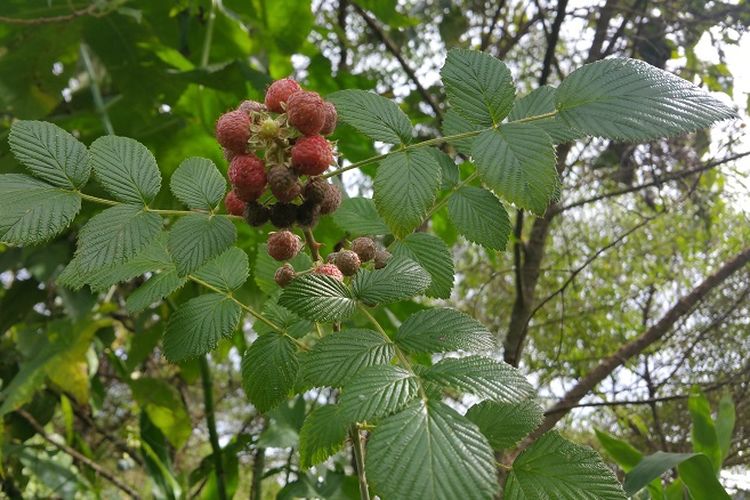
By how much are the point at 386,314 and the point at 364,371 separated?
2.24ft

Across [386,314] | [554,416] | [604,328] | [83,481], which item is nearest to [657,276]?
[604,328]

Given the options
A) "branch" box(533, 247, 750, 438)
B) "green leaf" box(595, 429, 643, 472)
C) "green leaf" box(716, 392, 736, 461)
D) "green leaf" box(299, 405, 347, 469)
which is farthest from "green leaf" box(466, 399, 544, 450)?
"green leaf" box(716, 392, 736, 461)

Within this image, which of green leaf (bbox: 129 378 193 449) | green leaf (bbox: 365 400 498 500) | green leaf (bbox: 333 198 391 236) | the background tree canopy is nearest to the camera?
green leaf (bbox: 365 400 498 500)

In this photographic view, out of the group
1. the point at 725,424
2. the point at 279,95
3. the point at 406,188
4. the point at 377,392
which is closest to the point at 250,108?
the point at 279,95

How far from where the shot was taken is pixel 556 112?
0.49m

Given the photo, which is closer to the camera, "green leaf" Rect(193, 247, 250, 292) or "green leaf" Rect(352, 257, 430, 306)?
"green leaf" Rect(352, 257, 430, 306)

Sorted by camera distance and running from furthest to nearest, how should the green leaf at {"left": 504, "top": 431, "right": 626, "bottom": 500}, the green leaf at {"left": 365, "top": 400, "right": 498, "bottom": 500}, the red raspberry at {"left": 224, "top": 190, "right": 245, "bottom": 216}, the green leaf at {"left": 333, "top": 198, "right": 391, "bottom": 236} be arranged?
the green leaf at {"left": 333, "top": 198, "right": 391, "bottom": 236}, the red raspberry at {"left": 224, "top": 190, "right": 245, "bottom": 216}, the green leaf at {"left": 504, "top": 431, "right": 626, "bottom": 500}, the green leaf at {"left": 365, "top": 400, "right": 498, "bottom": 500}

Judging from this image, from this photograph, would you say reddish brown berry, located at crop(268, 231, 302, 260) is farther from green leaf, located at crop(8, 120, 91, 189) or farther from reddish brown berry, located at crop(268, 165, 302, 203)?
green leaf, located at crop(8, 120, 91, 189)

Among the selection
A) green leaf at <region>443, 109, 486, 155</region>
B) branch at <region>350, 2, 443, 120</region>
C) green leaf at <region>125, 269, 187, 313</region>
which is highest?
branch at <region>350, 2, 443, 120</region>

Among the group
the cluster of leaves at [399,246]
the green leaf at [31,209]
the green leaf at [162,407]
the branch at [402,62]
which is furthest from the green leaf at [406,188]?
the green leaf at [162,407]

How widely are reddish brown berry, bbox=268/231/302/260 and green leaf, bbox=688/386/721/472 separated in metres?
0.94

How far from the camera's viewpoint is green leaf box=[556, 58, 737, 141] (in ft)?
A: 1.44

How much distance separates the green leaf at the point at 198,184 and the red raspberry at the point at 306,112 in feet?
0.31

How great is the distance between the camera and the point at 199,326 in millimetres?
510
